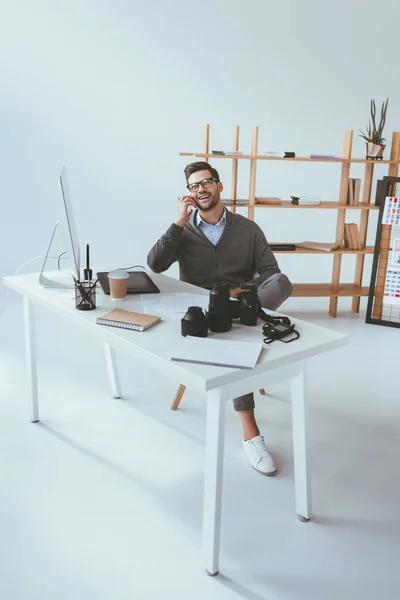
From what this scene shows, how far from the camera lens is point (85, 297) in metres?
2.14

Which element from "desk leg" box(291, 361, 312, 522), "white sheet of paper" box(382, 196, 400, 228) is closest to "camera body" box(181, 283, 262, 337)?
"desk leg" box(291, 361, 312, 522)

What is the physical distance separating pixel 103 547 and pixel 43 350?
6.02 feet

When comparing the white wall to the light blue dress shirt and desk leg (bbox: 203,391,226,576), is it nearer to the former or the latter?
the light blue dress shirt

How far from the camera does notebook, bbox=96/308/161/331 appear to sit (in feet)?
6.40

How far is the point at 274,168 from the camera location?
6500 millimetres

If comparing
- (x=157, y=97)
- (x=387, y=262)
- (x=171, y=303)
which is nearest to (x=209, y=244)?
(x=171, y=303)

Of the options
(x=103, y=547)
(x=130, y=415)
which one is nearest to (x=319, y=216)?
(x=130, y=415)

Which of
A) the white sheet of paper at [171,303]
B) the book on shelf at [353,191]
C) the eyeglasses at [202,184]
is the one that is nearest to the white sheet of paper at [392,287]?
the book on shelf at [353,191]

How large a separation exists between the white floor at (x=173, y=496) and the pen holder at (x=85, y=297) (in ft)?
2.23

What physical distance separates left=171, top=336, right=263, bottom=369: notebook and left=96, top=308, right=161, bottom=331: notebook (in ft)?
0.51

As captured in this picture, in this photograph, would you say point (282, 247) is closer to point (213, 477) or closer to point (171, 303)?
point (171, 303)

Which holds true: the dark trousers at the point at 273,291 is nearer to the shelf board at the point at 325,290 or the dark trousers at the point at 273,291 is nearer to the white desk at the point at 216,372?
the white desk at the point at 216,372

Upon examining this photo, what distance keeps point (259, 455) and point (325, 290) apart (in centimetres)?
231

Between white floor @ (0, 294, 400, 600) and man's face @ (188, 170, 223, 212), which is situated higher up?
man's face @ (188, 170, 223, 212)
